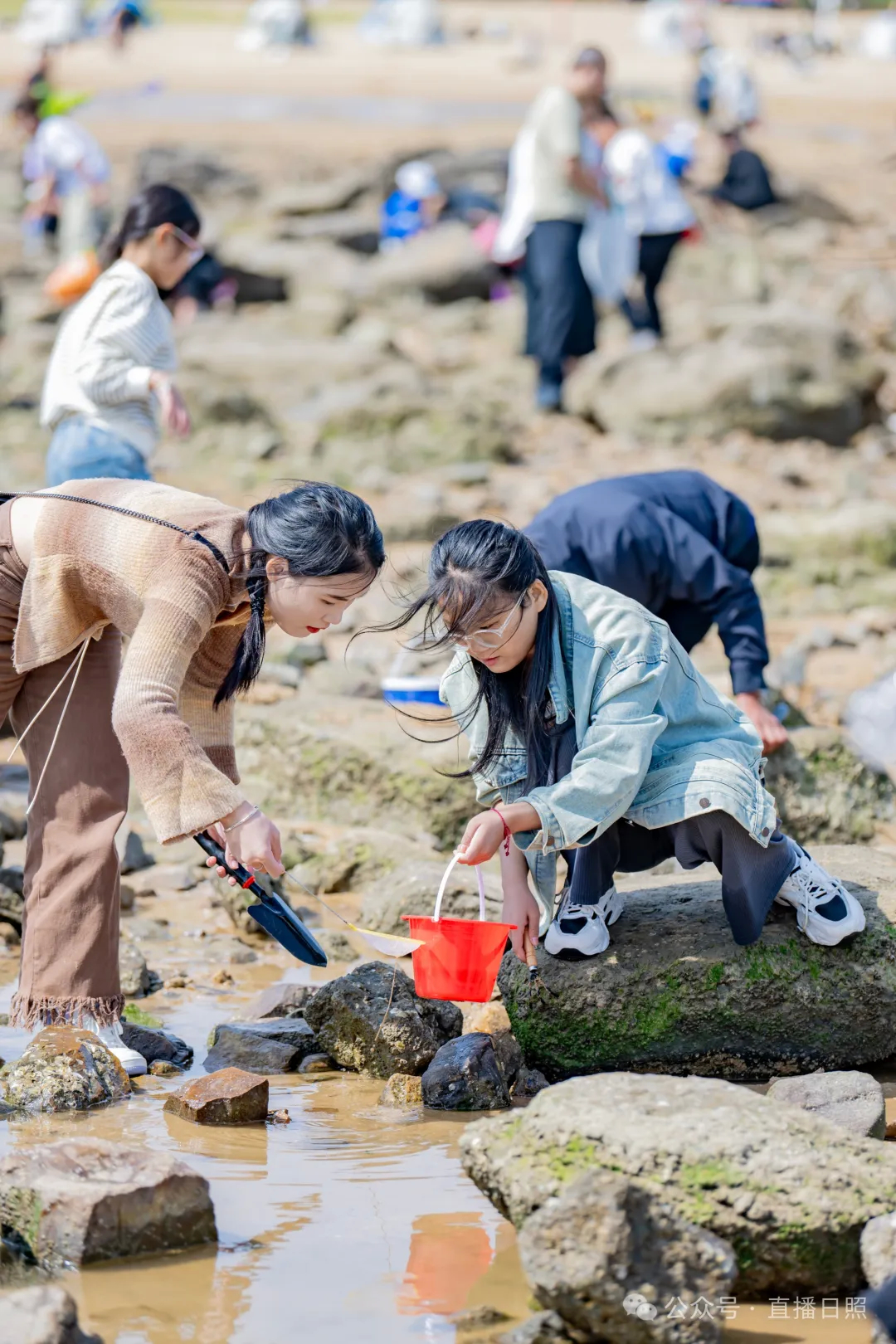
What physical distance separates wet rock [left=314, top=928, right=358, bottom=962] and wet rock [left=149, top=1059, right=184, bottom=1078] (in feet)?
2.87

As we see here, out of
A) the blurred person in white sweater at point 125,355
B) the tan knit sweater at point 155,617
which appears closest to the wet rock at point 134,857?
the blurred person in white sweater at point 125,355

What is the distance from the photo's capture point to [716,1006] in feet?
12.3

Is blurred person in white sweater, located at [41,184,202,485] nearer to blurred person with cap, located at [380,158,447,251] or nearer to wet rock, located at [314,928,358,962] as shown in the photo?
wet rock, located at [314,928,358,962]

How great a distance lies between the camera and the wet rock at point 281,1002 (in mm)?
4086

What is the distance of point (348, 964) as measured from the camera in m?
4.63

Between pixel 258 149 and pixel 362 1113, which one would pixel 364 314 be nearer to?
pixel 258 149

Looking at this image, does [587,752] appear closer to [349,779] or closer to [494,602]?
[494,602]

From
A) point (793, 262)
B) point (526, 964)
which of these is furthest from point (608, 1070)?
point (793, 262)

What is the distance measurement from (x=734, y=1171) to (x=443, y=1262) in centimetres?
52

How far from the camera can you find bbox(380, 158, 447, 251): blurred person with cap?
63.9 ft

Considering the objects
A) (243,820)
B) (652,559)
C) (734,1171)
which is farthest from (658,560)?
(734,1171)

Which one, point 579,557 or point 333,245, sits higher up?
point 579,557

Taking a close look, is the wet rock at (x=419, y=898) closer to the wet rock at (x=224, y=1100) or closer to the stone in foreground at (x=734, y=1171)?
the wet rock at (x=224, y=1100)

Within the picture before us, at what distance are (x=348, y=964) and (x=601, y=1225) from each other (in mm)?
2247
